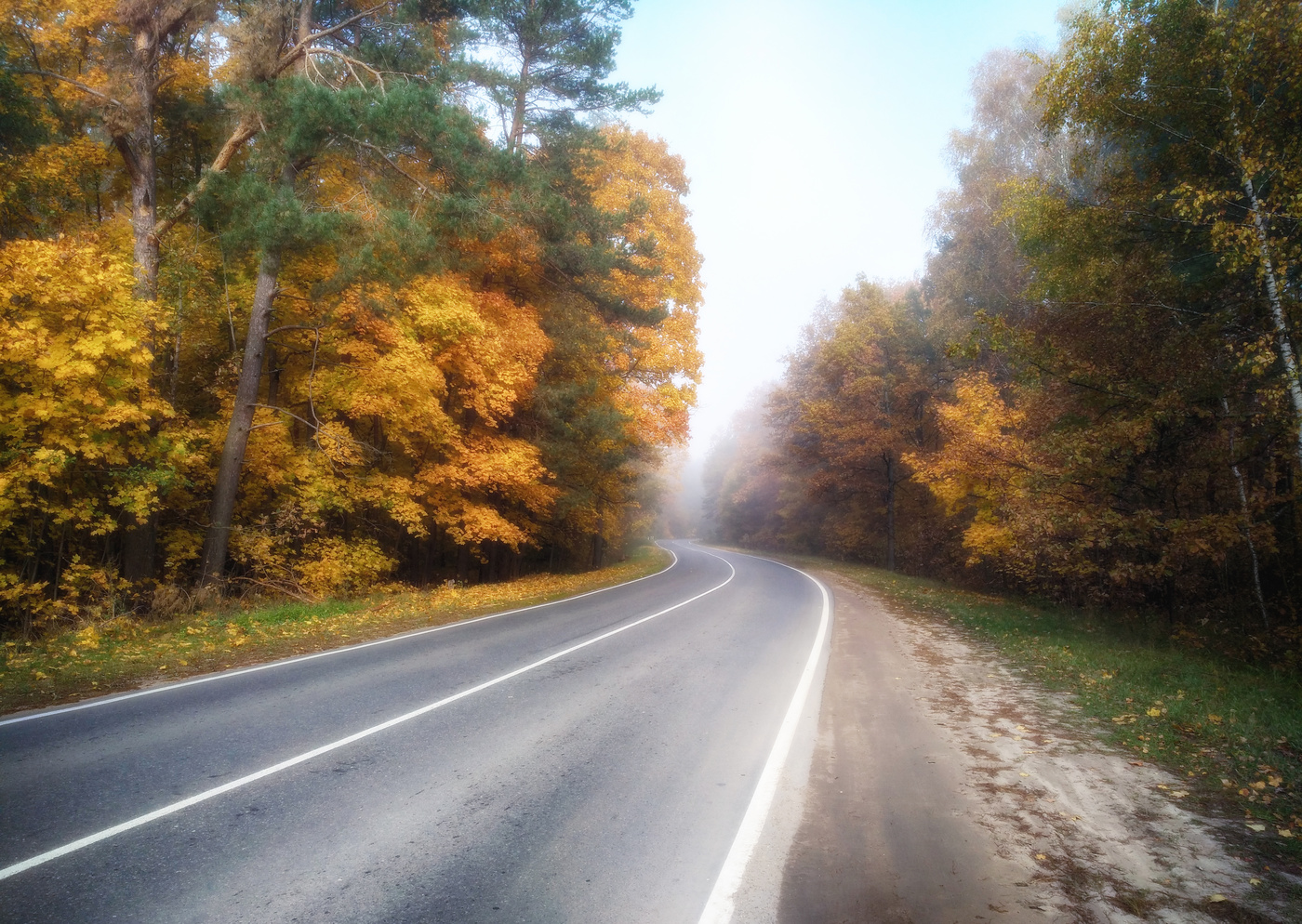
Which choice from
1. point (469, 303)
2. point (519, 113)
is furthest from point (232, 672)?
point (519, 113)

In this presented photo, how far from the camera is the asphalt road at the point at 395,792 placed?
126 inches

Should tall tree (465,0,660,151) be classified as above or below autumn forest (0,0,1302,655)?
above

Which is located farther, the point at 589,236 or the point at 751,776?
the point at 589,236

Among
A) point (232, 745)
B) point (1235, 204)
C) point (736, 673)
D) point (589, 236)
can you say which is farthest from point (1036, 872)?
point (589, 236)

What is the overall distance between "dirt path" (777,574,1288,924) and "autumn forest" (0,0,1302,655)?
5251 mm

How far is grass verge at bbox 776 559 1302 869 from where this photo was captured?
4.43m

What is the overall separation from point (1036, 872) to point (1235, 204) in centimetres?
963

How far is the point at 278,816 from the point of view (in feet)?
Answer: 13.0

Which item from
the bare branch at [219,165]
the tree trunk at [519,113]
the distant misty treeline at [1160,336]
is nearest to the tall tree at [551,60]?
the tree trunk at [519,113]

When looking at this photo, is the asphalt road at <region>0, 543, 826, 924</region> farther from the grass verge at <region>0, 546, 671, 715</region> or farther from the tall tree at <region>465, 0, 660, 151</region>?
the tall tree at <region>465, 0, 660, 151</region>

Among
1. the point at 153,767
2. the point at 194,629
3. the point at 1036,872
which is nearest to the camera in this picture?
the point at 1036,872

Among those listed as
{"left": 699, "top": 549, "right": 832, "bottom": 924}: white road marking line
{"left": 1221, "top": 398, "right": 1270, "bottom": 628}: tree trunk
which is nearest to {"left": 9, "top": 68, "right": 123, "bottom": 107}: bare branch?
{"left": 699, "top": 549, "right": 832, "bottom": 924}: white road marking line

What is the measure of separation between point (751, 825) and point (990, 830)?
162 centimetres

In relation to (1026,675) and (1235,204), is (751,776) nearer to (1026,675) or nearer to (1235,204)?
(1026,675)
